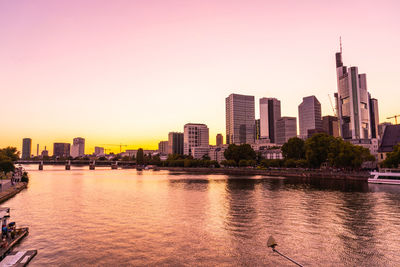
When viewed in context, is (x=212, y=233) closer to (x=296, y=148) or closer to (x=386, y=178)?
(x=386, y=178)

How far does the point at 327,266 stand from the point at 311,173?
132724mm

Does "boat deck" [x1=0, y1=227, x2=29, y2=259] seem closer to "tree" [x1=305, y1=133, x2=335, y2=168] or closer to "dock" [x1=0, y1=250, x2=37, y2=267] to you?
"dock" [x1=0, y1=250, x2=37, y2=267]

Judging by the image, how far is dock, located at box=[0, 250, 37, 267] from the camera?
2584 centimetres

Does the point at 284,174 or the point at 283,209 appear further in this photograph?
the point at 284,174

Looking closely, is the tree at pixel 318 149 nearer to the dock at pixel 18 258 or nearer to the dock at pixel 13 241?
the dock at pixel 13 241

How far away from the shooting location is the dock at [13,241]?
28822mm

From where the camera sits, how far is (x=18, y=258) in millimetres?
27234

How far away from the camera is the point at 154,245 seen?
3284 centimetres

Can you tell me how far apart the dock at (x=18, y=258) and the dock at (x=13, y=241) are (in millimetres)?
678

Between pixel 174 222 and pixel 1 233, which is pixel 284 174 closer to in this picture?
pixel 174 222

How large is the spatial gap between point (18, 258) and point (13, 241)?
20.5 ft

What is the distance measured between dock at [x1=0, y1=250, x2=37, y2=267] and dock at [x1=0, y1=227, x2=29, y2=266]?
2.22 ft

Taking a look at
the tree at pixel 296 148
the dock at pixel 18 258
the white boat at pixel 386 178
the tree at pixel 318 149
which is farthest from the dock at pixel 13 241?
the tree at pixel 296 148

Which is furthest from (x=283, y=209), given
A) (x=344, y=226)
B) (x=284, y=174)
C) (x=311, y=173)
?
(x=284, y=174)
